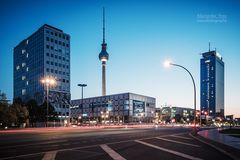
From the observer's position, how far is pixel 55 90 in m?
124

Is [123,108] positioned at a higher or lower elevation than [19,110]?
lower

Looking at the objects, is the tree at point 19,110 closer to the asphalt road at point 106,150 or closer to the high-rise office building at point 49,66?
the asphalt road at point 106,150

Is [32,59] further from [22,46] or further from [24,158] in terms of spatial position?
[24,158]

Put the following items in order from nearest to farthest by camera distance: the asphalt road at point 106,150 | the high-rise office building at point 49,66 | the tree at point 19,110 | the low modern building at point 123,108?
1. the asphalt road at point 106,150
2. the tree at point 19,110
3. the high-rise office building at point 49,66
4. the low modern building at point 123,108

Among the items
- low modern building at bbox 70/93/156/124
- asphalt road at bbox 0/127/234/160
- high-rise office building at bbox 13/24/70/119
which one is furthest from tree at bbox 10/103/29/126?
low modern building at bbox 70/93/156/124

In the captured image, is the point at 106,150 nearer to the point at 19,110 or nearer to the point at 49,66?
the point at 19,110

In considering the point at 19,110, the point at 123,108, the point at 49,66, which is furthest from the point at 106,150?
the point at 123,108

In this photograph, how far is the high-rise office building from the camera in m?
123

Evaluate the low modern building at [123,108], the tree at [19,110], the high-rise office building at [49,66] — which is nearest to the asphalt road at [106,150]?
the tree at [19,110]

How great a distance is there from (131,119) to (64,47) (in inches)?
2353

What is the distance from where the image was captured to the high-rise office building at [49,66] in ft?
403

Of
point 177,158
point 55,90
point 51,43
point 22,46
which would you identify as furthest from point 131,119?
point 177,158

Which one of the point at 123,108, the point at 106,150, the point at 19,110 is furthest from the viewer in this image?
the point at 123,108

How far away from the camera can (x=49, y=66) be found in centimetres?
12431
